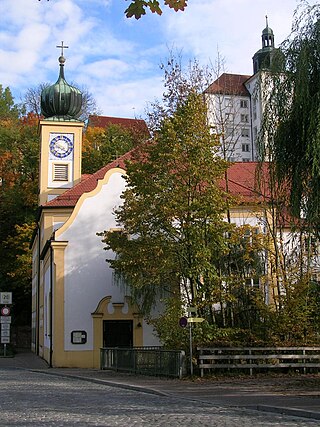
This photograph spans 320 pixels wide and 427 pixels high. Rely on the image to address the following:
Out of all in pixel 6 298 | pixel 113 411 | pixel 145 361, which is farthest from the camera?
pixel 6 298

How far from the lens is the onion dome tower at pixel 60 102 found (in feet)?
135

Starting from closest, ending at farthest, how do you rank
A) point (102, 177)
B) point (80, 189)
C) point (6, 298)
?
point (102, 177) → point (80, 189) → point (6, 298)

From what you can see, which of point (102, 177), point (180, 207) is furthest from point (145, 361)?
point (102, 177)

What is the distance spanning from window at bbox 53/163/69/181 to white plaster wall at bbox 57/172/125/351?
854cm

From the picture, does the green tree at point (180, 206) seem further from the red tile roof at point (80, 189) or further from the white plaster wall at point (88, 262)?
the red tile roof at point (80, 189)

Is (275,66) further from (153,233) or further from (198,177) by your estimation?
(153,233)

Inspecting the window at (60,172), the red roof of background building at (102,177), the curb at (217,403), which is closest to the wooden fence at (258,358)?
the curb at (217,403)

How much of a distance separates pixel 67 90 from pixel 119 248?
18943 mm

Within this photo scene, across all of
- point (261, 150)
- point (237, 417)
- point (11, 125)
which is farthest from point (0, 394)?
point (11, 125)

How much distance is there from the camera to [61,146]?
4112 centimetres

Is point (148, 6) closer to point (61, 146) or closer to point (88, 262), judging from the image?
point (88, 262)

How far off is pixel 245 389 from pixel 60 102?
27.2 m

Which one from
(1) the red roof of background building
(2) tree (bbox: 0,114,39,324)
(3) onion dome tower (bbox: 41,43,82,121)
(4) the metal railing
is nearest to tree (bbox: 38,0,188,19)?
(4) the metal railing

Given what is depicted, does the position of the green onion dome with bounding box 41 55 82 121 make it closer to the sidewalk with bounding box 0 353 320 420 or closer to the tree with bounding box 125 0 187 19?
the sidewalk with bounding box 0 353 320 420
